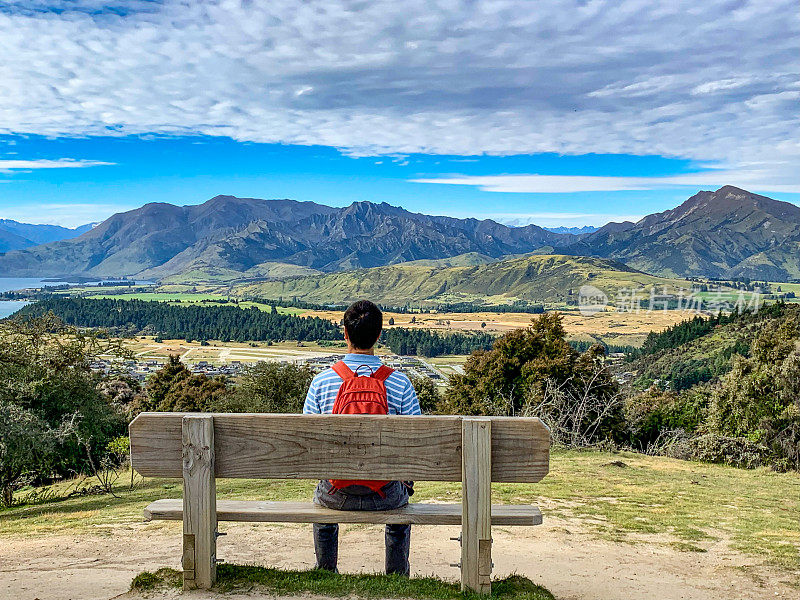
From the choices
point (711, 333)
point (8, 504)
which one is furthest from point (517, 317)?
point (8, 504)

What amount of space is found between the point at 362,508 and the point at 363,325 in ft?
4.17

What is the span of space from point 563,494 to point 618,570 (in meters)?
4.27

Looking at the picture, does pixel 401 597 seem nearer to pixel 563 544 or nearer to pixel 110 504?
pixel 563 544

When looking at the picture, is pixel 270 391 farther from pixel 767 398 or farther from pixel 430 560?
pixel 430 560

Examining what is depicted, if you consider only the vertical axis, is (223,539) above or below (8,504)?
above

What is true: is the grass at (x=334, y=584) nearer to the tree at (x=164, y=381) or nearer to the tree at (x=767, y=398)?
the tree at (x=767, y=398)

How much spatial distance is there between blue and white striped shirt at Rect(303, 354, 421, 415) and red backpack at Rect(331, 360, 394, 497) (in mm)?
59

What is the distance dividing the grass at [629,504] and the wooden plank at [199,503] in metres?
4.55

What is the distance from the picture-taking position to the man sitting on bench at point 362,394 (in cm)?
443

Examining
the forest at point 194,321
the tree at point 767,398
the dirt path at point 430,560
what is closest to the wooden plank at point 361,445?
the dirt path at point 430,560

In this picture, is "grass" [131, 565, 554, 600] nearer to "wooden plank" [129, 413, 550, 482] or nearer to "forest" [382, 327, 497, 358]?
"wooden plank" [129, 413, 550, 482]

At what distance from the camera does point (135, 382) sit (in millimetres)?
32500

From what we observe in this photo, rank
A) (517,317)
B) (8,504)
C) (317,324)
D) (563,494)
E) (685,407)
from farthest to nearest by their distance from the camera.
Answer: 1. (517,317)
2. (317,324)
3. (685,407)
4. (8,504)
5. (563,494)

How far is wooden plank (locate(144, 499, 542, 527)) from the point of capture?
4.39 meters
